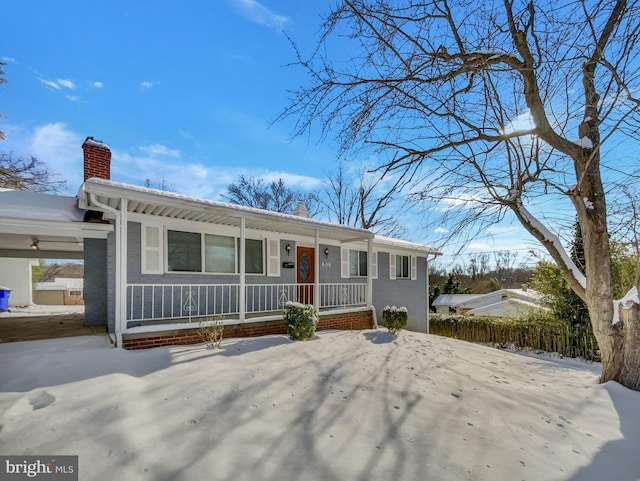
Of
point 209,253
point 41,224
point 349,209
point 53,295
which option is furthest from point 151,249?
point 53,295

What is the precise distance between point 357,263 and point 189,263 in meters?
6.23

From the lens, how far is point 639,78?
461 cm

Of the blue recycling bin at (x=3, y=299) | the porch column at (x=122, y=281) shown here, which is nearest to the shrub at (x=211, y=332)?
the porch column at (x=122, y=281)

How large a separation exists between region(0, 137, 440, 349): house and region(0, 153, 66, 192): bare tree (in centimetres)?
1020

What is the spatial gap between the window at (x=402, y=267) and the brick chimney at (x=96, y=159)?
34.1ft

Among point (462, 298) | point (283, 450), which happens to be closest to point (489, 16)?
point (283, 450)

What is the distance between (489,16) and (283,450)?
669cm

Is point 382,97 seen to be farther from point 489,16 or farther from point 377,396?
point 377,396

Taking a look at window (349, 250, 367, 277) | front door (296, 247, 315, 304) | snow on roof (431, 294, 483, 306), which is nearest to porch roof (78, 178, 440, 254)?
front door (296, 247, 315, 304)

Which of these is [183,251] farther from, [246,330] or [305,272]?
[305,272]

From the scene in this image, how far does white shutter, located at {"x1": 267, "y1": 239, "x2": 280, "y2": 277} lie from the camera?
9.07 metres

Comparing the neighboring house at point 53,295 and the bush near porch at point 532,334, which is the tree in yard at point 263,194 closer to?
the neighboring house at point 53,295

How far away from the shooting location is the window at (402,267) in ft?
44.0

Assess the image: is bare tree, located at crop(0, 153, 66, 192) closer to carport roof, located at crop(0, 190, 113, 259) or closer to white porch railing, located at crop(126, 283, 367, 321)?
carport roof, located at crop(0, 190, 113, 259)
